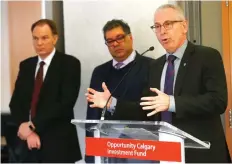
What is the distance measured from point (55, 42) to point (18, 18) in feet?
1.38

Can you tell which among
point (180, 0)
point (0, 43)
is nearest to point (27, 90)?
point (0, 43)

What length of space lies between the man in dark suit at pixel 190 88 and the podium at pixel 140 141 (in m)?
0.22

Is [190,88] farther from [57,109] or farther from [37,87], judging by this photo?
[37,87]

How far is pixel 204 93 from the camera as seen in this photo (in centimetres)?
181

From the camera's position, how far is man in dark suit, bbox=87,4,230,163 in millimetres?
1735

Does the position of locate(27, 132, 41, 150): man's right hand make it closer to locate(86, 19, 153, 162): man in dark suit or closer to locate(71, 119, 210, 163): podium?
locate(86, 19, 153, 162): man in dark suit

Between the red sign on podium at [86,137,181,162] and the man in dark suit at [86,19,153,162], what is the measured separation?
83cm

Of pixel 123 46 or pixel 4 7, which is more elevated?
pixel 4 7

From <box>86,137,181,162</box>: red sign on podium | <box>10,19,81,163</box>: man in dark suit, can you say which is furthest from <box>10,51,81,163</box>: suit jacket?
<box>86,137,181,162</box>: red sign on podium

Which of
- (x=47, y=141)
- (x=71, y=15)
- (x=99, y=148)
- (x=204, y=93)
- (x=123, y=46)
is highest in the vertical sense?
(x=71, y=15)

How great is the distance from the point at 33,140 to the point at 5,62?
0.70 m

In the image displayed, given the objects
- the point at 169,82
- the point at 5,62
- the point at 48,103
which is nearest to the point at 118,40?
the point at 169,82

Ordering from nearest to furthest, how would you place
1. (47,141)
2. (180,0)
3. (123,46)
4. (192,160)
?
(192,160)
(180,0)
(123,46)
(47,141)

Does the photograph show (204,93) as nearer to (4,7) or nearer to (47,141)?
(47,141)
